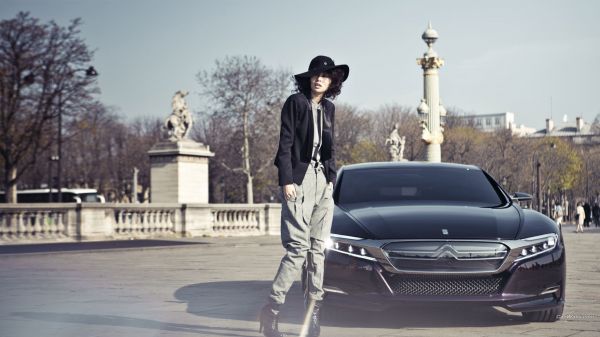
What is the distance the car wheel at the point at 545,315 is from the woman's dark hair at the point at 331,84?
2470 mm

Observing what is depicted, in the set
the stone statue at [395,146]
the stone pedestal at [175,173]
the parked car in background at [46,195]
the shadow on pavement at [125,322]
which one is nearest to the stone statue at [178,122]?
the stone pedestal at [175,173]

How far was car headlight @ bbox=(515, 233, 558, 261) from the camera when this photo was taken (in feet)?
24.2

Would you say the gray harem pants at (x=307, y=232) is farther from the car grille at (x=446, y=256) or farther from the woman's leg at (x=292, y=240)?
the car grille at (x=446, y=256)

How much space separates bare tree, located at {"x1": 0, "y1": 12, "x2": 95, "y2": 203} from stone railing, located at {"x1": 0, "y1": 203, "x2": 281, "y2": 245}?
18.6 m

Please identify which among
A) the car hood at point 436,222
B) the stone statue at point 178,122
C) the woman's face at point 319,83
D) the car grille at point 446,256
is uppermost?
the stone statue at point 178,122

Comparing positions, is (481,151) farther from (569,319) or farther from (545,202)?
(569,319)

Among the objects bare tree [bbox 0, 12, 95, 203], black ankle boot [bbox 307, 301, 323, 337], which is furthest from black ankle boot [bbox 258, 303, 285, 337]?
bare tree [bbox 0, 12, 95, 203]

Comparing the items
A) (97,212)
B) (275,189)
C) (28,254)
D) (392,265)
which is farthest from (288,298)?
(275,189)

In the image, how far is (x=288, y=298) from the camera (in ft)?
32.3

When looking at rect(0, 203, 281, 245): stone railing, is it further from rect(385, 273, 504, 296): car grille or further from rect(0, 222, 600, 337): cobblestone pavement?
rect(385, 273, 504, 296): car grille

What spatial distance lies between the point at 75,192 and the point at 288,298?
208ft

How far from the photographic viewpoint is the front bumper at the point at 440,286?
7.25 m

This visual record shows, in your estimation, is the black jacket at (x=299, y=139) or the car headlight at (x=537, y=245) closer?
the black jacket at (x=299, y=139)

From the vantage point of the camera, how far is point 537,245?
752 cm
